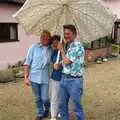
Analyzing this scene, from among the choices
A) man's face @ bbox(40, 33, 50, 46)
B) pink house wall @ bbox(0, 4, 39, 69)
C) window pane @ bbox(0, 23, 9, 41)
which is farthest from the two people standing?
window pane @ bbox(0, 23, 9, 41)

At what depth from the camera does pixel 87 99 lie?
32.0 feet

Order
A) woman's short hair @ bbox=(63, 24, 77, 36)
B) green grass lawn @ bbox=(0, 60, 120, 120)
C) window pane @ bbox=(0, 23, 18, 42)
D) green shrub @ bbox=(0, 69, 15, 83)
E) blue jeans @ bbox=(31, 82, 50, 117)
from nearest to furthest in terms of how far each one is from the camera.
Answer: woman's short hair @ bbox=(63, 24, 77, 36) < blue jeans @ bbox=(31, 82, 50, 117) < green grass lawn @ bbox=(0, 60, 120, 120) < green shrub @ bbox=(0, 69, 15, 83) < window pane @ bbox=(0, 23, 18, 42)

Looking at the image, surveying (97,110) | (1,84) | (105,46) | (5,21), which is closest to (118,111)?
(97,110)

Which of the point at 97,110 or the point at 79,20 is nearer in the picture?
the point at 79,20

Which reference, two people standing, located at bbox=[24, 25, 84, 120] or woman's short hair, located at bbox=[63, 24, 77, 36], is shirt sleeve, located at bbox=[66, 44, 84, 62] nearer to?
two people standing, located at bbox=[24, 25, 84, 120]

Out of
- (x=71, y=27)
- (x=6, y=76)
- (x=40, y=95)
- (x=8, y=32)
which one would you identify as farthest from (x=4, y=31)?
(x=71, y=27)

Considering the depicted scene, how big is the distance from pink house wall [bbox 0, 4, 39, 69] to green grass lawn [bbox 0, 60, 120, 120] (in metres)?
3.52

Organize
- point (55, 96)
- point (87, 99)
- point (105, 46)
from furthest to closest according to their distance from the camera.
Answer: point (105, 46) → point (87, 99) → point (55, 96)

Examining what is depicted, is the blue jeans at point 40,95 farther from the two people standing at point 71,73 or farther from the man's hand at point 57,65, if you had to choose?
the man's hand at point 57,65

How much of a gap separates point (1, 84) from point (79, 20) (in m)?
6.88

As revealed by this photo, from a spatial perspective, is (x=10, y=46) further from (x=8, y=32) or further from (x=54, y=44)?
(x=54, y=44)

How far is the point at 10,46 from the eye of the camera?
54.7 feet

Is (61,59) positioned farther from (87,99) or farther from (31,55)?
(87,99)

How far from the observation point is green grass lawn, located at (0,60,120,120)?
8.04 m
